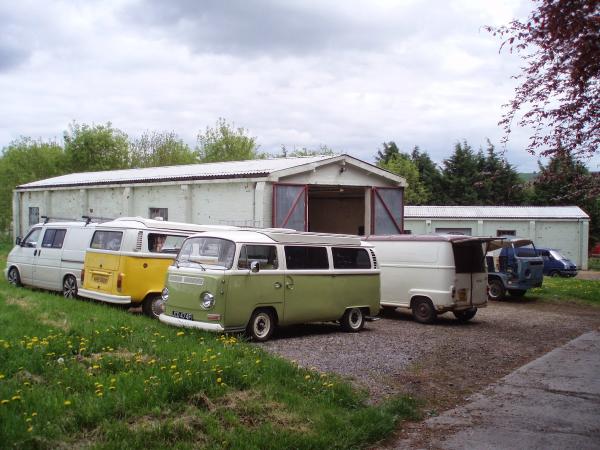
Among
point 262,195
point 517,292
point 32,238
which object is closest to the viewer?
point 32,238

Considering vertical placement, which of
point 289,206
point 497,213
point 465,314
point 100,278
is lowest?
point 465,314

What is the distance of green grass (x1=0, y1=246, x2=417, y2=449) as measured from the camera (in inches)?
221

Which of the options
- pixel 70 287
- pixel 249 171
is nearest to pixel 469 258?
pixel 249 171

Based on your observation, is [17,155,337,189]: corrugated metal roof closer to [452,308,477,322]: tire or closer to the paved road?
[452,308,477,322]: tire

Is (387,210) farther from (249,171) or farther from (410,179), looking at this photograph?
(410,179)

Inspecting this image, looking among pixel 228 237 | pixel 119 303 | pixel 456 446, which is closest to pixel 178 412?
pixel 456 446

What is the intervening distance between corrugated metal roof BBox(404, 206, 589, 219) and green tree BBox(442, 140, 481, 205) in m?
13.2

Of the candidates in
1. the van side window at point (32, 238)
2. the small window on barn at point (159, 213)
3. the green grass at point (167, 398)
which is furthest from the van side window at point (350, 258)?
the small window on barn at point (159, 213)

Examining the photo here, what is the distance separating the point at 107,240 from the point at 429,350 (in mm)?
6608

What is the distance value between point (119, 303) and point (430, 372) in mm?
6084

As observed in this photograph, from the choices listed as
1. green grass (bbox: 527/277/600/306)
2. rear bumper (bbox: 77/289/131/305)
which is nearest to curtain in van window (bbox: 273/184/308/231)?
rear bumper (bbox: 77/289/131/305)

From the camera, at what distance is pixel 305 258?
1159 centimetres

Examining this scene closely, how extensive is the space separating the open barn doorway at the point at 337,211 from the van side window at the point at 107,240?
1080 centimetres

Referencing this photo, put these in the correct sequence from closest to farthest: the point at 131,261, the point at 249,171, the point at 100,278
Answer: the point at 131,261, the point at 100,278, the point at 249,171
